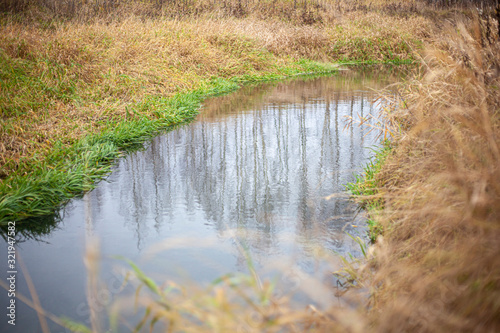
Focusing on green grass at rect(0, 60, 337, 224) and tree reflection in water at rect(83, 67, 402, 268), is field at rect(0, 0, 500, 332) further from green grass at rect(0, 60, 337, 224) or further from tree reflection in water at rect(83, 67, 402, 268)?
tree reflection in water at rect(83, 67, 402, 268)

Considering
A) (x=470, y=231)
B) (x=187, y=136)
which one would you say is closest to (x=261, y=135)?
(x=187, y=136)

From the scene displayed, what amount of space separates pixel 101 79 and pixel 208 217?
234 inches

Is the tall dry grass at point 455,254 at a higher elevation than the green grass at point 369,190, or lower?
higher

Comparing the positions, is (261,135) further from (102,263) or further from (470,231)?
(470,231)

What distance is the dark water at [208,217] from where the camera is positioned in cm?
328

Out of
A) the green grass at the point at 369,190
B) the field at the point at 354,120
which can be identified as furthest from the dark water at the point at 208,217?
the field at the point at 354,120

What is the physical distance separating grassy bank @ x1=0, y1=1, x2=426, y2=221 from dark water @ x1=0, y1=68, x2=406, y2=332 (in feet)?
1.53

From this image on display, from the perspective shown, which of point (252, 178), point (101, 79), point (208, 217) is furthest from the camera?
point (101, 79)

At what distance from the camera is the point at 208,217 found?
4355 mm

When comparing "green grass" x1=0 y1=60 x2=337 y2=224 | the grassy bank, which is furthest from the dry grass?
"green grass" x1=0 y1=60 x2=337 y2=224

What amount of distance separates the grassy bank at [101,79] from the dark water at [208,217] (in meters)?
0.47

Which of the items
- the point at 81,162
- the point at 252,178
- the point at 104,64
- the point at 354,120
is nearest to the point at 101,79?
the point at 104,64

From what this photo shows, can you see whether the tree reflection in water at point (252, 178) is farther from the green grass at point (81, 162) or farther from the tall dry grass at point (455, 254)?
the tall dry grass at point (455, 254)

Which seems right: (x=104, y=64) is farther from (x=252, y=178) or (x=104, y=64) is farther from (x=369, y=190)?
(x=369, y=190)
